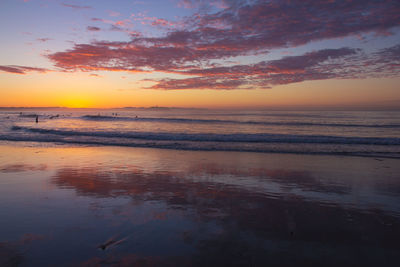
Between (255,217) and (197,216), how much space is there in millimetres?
1288

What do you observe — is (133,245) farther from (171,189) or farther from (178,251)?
(171,189)

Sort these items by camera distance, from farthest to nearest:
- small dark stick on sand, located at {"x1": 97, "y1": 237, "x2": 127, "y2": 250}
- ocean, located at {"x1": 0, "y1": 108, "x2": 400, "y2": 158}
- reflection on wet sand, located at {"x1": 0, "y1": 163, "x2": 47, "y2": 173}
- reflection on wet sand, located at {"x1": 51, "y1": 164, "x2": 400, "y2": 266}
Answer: ocean, located at {"x1": 0, "y1": 108, "x2": 400, "y2": 158} → reflection on wet sand, located at {"x1": 0, "y1": 163, "x2": 47, "y2": 173} → small dark stick on sand, located at {"x1": 97, "y1": 237, "x2": 127, "y2": 250} → reflection on wet sand, located at {"x1": 51, "y1": 164, "x2": 400, "y2": 266}

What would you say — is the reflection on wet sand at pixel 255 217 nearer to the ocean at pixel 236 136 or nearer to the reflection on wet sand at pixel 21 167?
the reflection on wet sand at pixel 21 167

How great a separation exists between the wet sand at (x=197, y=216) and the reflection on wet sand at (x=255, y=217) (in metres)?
0.02

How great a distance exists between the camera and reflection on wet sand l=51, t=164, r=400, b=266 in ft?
12.7

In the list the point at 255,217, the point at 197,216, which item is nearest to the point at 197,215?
the point at 197,216

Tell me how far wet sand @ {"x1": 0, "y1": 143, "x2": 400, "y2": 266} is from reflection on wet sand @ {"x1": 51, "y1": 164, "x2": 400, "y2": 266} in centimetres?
2

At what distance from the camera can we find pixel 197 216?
17.8ft

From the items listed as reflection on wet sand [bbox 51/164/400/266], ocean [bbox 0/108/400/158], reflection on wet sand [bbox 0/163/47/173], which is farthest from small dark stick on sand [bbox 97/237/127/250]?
ocean [bbox 0/108/400/158]

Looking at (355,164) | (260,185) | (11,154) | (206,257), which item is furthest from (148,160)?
(355,164)

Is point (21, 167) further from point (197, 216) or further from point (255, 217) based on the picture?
point (255, 217)

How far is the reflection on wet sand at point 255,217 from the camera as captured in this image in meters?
3.86

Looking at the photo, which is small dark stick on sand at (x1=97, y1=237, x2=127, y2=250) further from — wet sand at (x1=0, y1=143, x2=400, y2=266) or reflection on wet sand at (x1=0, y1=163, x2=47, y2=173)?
reflection on wet sand at (x1=0, y1=163, x2=47, y2=173)

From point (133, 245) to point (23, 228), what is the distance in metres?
2.37
